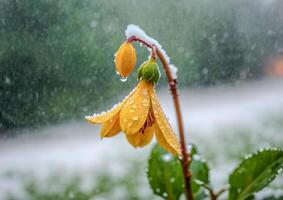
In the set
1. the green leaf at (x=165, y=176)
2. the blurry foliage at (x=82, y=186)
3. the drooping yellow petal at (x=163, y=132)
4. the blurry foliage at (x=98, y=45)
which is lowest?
→ the drooping yellow petal at (x=163, y=132)

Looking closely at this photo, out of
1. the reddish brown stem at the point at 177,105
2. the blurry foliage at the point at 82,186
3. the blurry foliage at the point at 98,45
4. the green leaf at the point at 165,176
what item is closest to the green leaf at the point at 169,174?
the green leaf at the point at 165,176

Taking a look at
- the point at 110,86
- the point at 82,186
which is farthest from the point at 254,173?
the point at 110,86

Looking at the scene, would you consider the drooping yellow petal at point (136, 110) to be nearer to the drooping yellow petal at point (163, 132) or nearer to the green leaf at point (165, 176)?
the drooping yellow petal at point (163, 132)

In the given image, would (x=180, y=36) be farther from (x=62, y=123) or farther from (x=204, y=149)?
(x=204, y=149)

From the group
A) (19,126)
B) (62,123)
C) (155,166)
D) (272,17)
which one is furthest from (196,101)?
(155,166)

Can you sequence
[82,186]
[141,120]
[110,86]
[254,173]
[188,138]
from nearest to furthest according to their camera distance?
[141,120]
[254,173]
[82,186]
[188,138]
[110,86]

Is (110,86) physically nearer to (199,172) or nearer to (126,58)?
(199,172)
